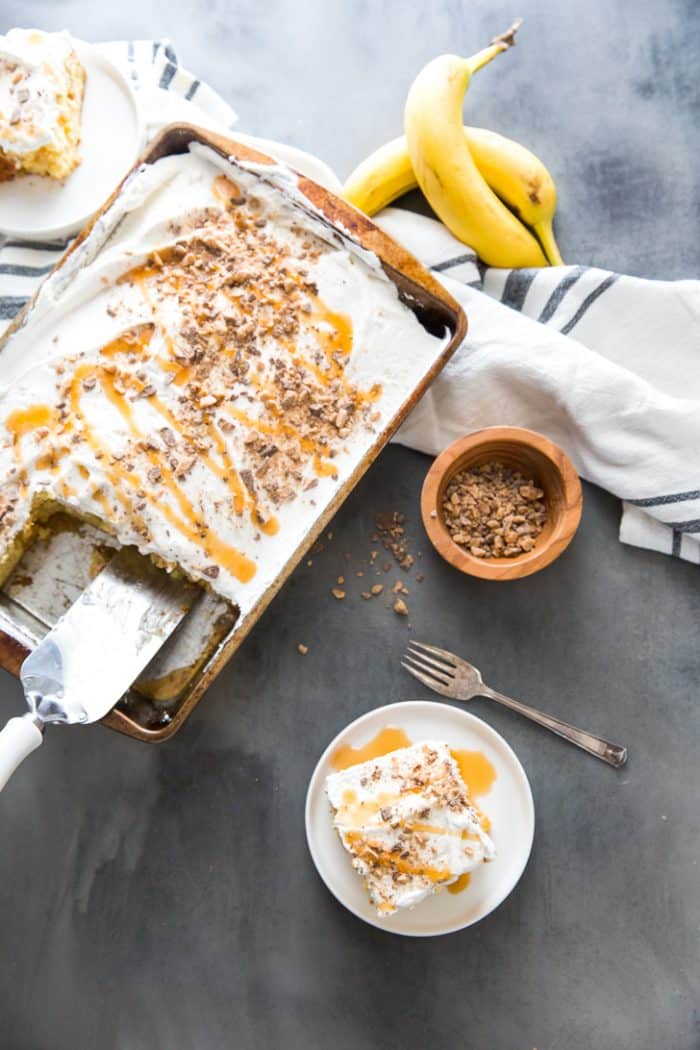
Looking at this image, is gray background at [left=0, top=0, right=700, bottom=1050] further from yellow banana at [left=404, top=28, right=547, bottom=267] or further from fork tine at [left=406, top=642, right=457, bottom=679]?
yellow banana at [left=404, top=28, right=547, bottom=267]

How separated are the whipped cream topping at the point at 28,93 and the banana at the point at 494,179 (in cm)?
69

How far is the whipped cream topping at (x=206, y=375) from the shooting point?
1.92 m

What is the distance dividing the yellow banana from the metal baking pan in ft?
0.81

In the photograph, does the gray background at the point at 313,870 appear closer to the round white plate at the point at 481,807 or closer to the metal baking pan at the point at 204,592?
the round white plate at the point at 481,807

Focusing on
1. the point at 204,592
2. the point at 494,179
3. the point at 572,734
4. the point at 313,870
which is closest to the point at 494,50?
the point at 494,179

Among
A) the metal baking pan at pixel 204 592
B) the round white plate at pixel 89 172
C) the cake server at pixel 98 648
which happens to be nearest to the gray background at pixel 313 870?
the metal baking pan at pixel 204 592

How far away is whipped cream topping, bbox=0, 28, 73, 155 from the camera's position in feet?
6.56

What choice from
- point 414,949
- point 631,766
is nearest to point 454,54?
point 631,766

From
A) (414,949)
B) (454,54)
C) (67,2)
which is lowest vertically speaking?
(414,949)

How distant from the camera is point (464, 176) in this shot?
210cm

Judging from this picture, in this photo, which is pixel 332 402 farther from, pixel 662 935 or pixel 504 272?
pixel 662 935

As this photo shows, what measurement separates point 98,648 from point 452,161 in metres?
1.33

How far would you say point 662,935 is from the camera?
219 centimetres

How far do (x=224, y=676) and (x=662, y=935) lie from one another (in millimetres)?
1212
